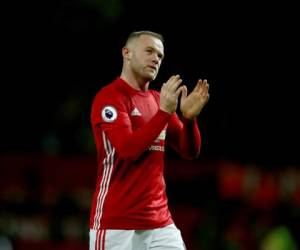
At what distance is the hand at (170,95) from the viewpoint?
15.8 ft

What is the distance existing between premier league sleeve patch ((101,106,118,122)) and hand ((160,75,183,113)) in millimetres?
300

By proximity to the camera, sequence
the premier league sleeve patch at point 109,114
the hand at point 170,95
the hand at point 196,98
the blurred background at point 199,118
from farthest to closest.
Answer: the blurred background at point 199,118 < the hand at point 196,98 < the premier league sleeve patch at point 109,114 < the hand at point 170,95

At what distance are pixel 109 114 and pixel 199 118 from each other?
8.16m

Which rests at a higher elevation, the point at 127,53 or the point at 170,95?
the point at 127,53

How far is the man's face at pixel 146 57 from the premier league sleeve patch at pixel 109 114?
0.34m

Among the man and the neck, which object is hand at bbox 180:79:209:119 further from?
the neck

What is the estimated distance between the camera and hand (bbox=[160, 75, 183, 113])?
4.81m

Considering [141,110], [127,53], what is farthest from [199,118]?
[141,110]

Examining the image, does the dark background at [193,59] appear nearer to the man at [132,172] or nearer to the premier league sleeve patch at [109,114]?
the man at [132,172]

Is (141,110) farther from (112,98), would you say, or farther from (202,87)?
(202,87)

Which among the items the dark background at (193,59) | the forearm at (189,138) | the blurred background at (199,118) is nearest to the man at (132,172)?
the forearm at (189,138)

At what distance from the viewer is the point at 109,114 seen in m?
4.95
